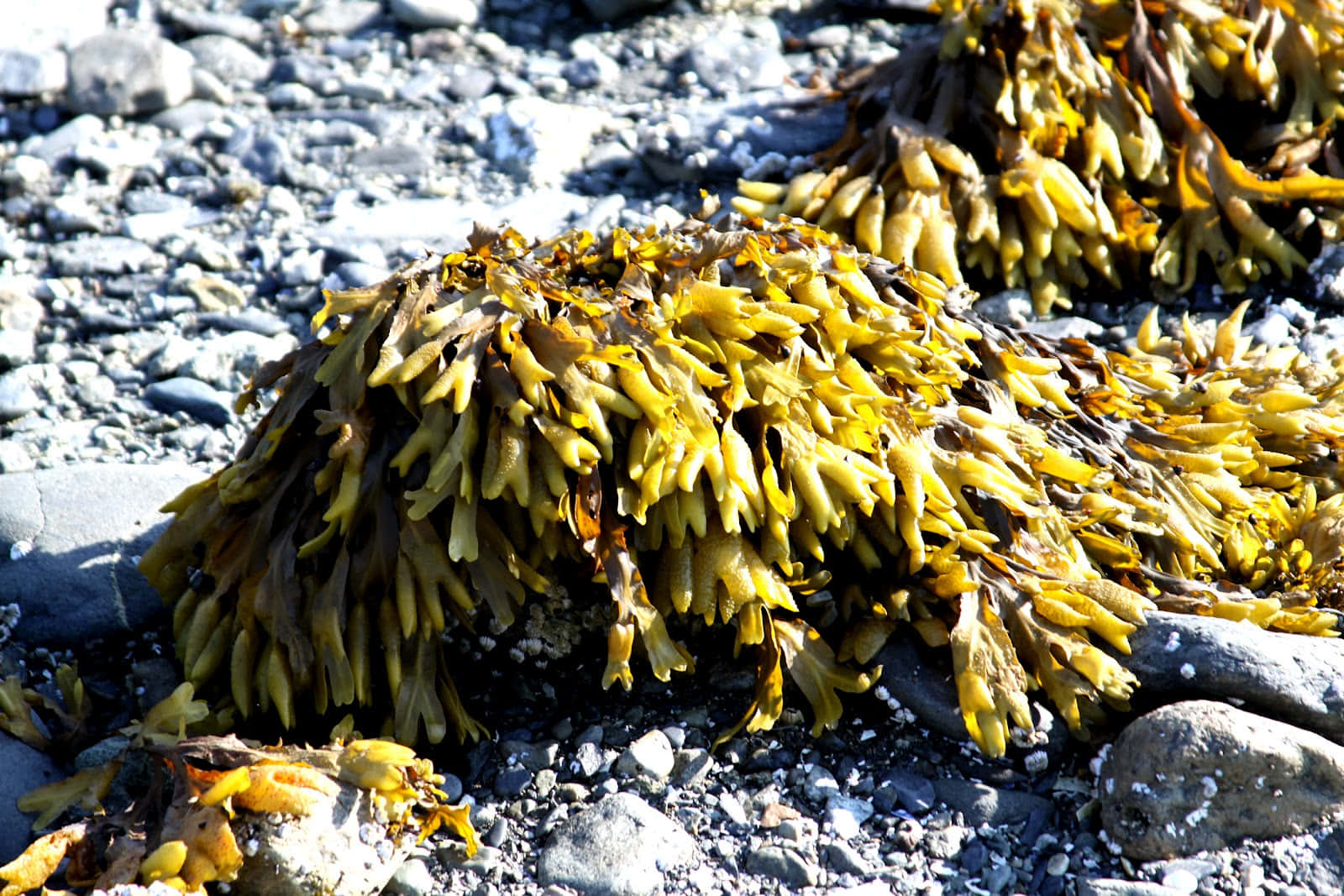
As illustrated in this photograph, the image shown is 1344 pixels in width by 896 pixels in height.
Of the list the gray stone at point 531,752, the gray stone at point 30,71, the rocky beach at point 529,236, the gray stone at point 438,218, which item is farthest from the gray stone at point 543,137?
the gray stone at point 531,752

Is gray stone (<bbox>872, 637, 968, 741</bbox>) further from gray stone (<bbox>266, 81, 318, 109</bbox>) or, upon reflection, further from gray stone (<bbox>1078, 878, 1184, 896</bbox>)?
gray stone (<bbox>266, 81, 318, 109</bbox>)

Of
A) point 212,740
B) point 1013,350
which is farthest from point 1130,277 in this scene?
point 212,740

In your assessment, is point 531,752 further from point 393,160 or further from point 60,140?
point 60,140

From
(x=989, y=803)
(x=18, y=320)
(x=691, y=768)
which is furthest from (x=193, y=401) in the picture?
(x=989, y=803)

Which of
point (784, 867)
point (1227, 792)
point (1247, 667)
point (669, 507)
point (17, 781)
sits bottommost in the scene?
point (17, 781)

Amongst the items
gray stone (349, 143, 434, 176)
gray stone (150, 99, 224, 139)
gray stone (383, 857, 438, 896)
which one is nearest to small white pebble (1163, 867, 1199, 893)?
gray stone (383, 857, 438, 896)

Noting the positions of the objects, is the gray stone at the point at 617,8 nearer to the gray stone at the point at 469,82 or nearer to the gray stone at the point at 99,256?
the gray stone at the point at 469,82
